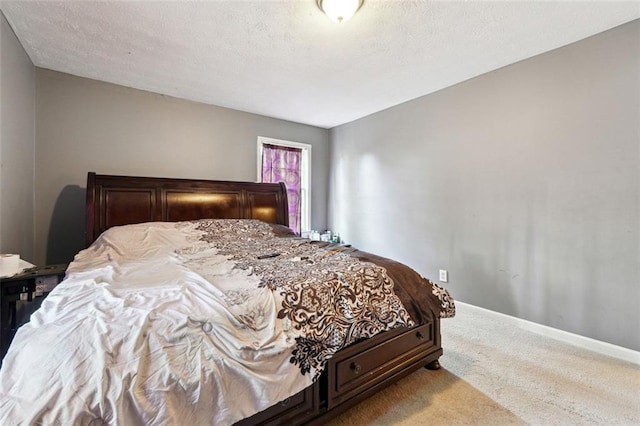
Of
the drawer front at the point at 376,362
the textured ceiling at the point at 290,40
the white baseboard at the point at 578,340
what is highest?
the textured ceiling at the point at 290,40

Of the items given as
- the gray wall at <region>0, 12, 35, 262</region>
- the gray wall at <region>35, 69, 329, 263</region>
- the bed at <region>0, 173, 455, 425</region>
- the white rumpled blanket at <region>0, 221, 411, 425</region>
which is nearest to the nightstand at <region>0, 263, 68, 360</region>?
the bed at <region>0, 173, 455, 425</region>

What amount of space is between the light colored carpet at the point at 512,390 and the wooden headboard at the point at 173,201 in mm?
2395

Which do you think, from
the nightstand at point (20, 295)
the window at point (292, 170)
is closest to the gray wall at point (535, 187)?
the window at point (292, 170)

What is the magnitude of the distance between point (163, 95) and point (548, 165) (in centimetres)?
394

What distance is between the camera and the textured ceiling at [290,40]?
1812 millimetres

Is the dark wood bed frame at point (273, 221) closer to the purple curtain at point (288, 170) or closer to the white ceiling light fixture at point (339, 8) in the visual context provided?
the purple curtain at point (288, 170)

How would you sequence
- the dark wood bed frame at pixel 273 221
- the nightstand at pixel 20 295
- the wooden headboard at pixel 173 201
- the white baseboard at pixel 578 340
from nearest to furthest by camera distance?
the dark wood bed frame at pixel 273 221 → the nightstand at pixel 20 295 → the white baseboard at pixel 578 340 → the wooden headboard at pixel 173 201

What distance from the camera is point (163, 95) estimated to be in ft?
10.4

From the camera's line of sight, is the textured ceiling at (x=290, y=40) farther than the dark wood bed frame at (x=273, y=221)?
Yes

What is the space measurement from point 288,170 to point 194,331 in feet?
11.1

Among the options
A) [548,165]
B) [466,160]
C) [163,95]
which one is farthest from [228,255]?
[548,165]

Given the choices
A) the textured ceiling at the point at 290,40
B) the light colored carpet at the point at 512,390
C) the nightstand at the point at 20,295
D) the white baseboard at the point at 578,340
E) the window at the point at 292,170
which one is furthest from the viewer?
the window at the point at 292,170

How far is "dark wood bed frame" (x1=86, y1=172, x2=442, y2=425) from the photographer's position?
1355 mm

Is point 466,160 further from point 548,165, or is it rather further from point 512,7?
point 512,7
